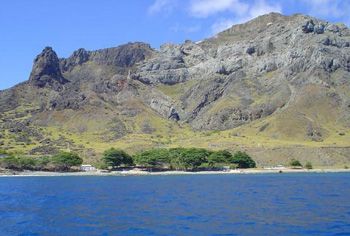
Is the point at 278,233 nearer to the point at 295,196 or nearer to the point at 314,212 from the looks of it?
the point at 314,212

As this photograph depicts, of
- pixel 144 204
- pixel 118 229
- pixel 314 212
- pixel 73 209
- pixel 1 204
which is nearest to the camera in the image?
pixel 118 229

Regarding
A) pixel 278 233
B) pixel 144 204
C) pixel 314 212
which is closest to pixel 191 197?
pixel 144 204

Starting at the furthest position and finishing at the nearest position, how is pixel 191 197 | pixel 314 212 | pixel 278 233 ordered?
Result: pixel 191 197
pixel 314 212
pixel 278 233

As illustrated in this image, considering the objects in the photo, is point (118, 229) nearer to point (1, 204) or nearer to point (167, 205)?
point (167, 205)

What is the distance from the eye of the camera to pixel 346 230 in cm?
5550

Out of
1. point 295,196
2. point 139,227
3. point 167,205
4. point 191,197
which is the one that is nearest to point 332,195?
point 295,196

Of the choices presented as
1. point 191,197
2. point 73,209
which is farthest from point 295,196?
point 73,209

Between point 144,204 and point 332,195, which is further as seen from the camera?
point 332,195

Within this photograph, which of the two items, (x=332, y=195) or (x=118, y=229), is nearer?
(x=118, y=229)

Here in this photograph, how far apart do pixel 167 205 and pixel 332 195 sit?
3326 cm

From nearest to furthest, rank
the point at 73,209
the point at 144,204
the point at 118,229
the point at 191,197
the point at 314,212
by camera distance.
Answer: the point at 118,229 → the point at 314,212 → the point at 73,209 → the point at 144,204 → the point at 191,197

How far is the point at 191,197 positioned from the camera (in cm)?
10031

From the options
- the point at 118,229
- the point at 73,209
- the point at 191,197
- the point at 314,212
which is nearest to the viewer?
the point at 118,229

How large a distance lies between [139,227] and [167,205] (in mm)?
24406
